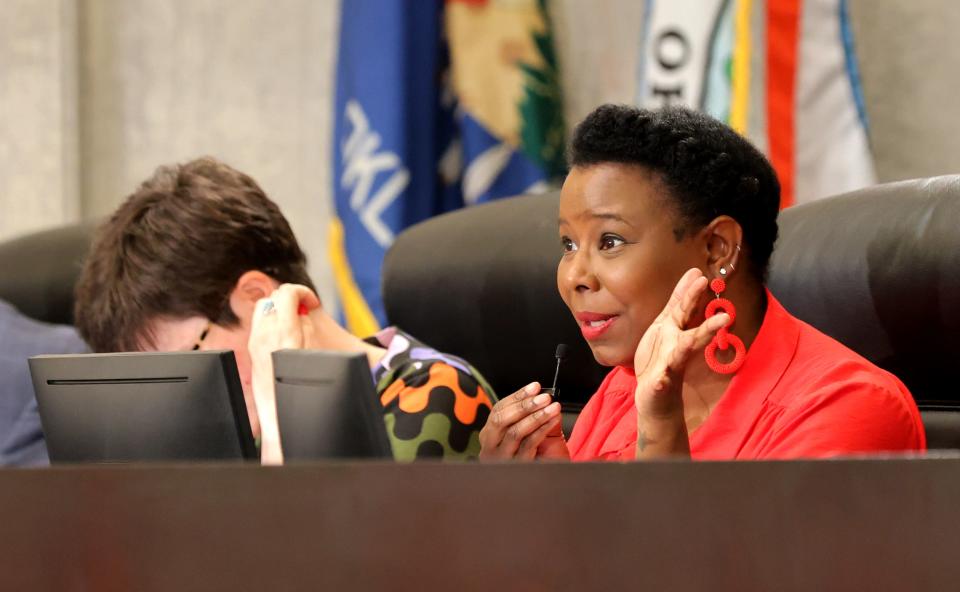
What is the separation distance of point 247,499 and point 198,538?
0.03 metres

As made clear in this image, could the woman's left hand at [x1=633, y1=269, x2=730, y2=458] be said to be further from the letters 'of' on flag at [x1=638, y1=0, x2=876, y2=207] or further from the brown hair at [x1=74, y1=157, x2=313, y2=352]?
the letters 'of' on flag at [x1=638, y1=0, x2=876, y2=207]

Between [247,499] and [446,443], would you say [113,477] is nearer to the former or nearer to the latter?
[247,499]

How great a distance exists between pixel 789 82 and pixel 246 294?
1.37 m

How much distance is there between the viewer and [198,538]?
26.3 inches

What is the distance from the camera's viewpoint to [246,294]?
5.66 feet

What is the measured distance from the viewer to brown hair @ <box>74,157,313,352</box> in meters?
1.70

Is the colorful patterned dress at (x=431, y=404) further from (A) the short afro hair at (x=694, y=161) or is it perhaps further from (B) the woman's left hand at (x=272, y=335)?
(A) the short afro hair at (x=694, y=161)

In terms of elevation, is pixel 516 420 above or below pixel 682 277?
below

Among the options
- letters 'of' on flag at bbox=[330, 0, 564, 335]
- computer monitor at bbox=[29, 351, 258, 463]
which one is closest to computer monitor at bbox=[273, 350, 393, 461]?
computer monitor at bbox=[29, 351, 258, 463]

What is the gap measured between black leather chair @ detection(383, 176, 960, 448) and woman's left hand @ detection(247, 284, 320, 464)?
0.45 metres

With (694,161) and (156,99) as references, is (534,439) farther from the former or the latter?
(156,99)

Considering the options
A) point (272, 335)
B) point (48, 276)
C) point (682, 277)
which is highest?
A: point (682, 277)

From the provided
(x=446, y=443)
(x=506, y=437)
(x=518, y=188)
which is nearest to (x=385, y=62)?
(x=518, y=188)

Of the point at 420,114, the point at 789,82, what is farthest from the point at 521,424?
the point at 420,114
